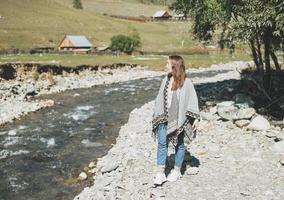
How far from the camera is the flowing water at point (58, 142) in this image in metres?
18.0

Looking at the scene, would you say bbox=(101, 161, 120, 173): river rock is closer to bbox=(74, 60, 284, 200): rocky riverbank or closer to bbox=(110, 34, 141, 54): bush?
bbox=(74, 60, 284, 200): rocky riverbank

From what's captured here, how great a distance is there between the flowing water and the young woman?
4.52 m

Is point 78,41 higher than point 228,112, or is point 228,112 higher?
point 78,41

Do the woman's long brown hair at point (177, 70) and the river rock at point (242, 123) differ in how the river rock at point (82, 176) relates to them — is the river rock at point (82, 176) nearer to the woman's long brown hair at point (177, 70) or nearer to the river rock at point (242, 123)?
the woman's long brown hair at point (177, 70)

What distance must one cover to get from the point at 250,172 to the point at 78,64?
186 ft

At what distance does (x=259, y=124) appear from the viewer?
69.2 feet

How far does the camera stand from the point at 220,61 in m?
88.4

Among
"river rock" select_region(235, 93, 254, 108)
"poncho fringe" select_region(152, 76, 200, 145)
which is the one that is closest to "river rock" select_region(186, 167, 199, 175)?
"poncho fringe" select_region(152, 76, 200, 145)

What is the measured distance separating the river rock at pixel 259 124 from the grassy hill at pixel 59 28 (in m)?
94.4

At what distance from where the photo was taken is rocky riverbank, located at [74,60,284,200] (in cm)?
1433

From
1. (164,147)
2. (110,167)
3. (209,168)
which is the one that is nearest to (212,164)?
(209,168)

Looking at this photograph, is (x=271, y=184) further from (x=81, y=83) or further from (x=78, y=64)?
(x=78, y=64)

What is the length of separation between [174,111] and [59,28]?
444ft

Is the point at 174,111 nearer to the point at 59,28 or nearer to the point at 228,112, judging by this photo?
the point at 228,112
